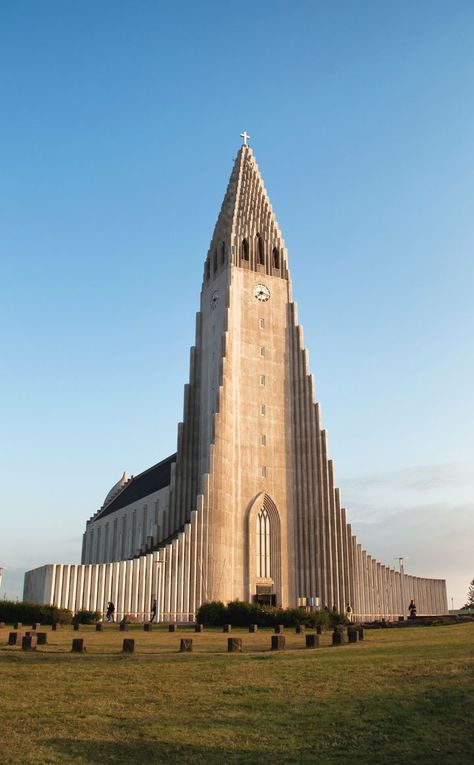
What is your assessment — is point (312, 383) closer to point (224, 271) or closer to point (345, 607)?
point (224, 271)

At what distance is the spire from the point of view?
2781 inches

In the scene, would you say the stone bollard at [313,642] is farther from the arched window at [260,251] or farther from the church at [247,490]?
the arched window at [260,251]

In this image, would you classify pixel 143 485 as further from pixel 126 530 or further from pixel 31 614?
pixel 31 614

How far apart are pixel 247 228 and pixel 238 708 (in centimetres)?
6103

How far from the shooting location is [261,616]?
42469 millimetres

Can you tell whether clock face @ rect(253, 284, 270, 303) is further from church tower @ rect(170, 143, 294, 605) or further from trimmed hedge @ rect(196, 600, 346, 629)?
trimmed hedge @ rect(196, 600, 346, 629)

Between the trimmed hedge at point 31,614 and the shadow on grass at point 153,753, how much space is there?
31.6 metres

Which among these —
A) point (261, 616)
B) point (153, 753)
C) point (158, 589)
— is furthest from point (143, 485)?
point (153, 753)

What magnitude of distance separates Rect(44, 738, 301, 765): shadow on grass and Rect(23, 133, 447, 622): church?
42475 mm

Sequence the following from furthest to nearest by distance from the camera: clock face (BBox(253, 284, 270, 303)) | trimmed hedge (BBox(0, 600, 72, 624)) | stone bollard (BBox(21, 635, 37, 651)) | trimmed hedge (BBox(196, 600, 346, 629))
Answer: clock face (BBox(253, 284, 270, 303)), trimmed hedge (BBox(0, 600, 72, 624)), trimmed hedge (BBox(196, 600, 346, 629)), stone bollard (BBox(21, 635, 37, 651))

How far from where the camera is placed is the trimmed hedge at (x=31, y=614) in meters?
42.3

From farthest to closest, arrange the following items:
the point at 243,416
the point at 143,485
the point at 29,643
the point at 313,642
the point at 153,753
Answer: the point at 143,485, the point at 243,416, the point at 313,642, the point at 29,643, the point at 153,753

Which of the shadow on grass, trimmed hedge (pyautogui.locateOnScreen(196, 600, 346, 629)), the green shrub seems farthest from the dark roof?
the shadow on grass

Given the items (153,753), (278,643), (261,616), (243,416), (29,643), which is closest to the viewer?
(153,753)
